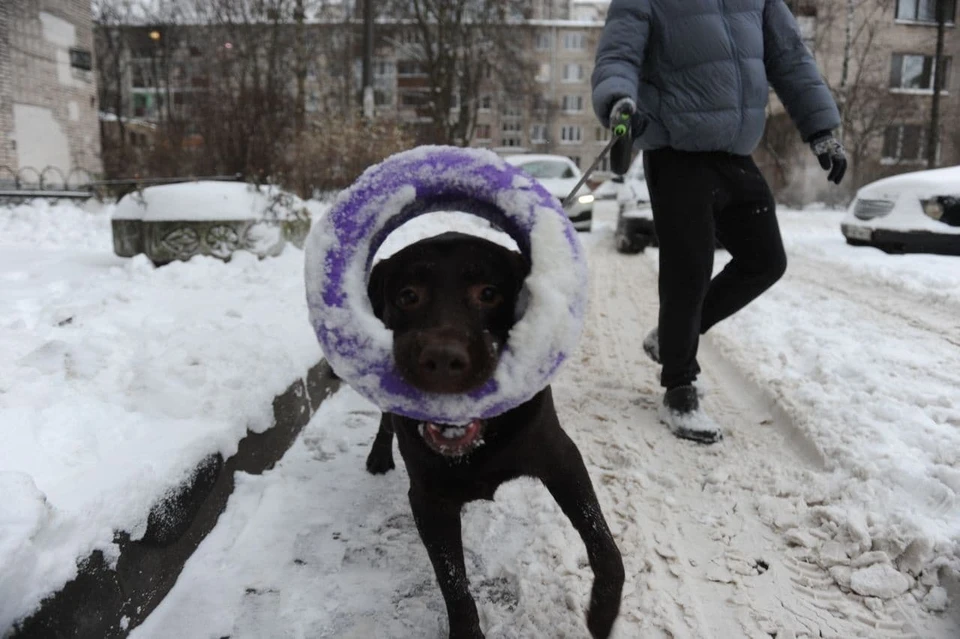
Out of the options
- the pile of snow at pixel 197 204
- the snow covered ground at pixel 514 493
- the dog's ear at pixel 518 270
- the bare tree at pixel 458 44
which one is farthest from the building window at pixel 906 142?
the dog's ear at pixel 518 270

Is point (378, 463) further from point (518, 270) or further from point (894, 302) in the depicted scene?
point (894, 302)

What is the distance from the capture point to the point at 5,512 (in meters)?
1.58

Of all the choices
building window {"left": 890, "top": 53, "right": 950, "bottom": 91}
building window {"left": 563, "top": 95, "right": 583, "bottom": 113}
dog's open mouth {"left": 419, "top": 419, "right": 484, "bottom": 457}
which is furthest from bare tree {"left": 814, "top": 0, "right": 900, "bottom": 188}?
building window {"left": 563, "top": 95, "right": 583, "bottom": 113}

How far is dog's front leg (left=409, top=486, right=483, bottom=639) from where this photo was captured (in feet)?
6.34

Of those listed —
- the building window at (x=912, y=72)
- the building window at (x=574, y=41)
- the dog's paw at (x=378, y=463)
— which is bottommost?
the dog's paw at (x=378, y=463)

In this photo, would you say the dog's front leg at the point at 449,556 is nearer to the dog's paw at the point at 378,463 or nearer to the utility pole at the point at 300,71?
the dog's paw at the point at 378,463

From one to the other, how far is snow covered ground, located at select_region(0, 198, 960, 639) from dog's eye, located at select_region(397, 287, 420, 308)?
3.09 feet

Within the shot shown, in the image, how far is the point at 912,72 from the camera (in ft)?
112

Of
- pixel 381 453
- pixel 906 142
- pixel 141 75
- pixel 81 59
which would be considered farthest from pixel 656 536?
pixel 141 75

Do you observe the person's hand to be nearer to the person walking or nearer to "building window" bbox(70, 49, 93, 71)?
the person walking

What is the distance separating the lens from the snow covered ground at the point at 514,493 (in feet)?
6.61

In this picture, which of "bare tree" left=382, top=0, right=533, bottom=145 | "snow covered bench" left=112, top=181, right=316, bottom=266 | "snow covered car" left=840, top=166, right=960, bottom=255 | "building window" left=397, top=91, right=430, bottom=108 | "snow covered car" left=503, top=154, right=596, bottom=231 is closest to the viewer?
"snow covered bench" left=112, top=181, right=316, bottom=266

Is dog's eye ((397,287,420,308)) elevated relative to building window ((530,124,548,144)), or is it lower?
lower

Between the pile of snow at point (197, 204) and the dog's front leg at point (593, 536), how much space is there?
16.1 ft
